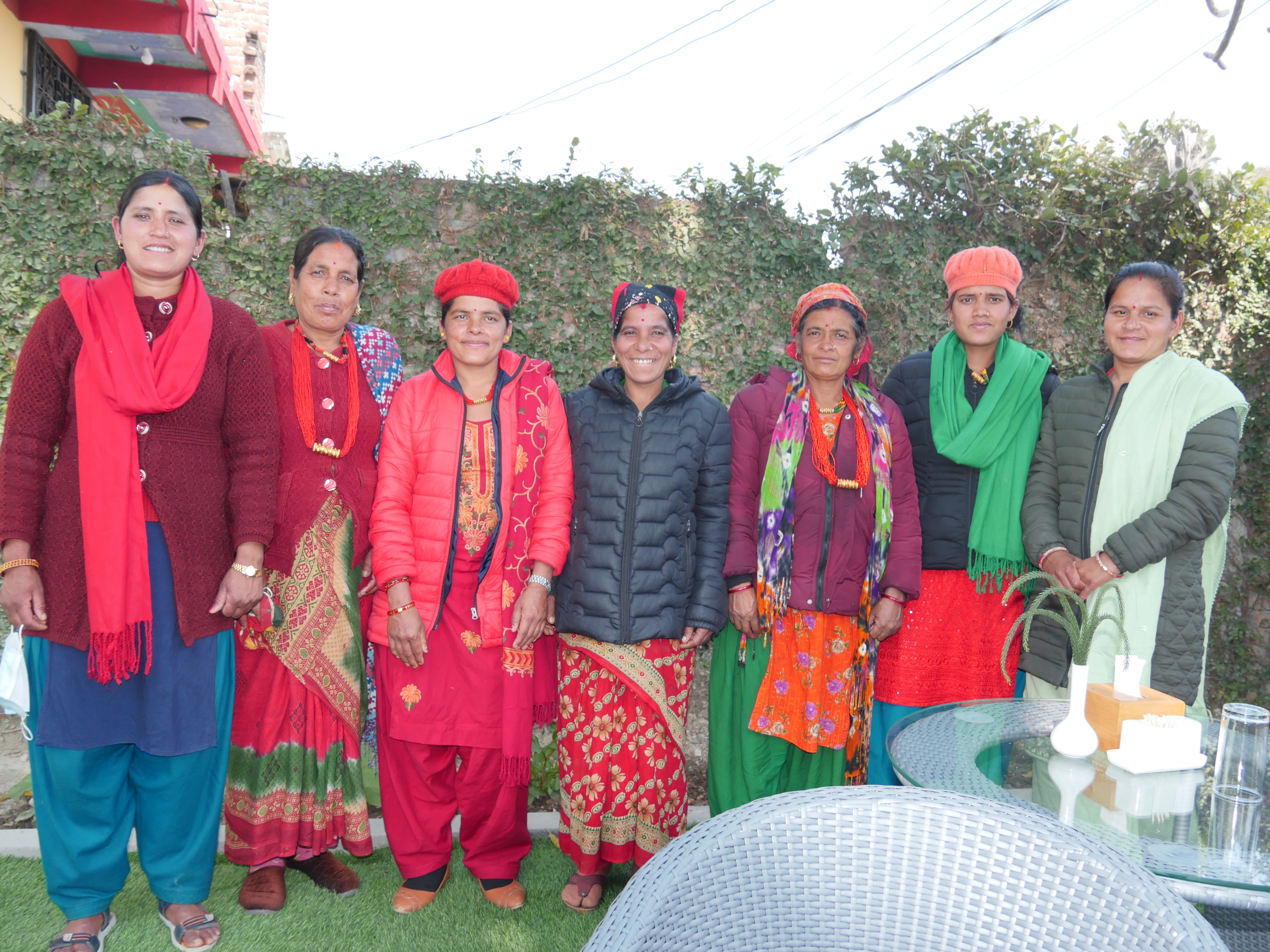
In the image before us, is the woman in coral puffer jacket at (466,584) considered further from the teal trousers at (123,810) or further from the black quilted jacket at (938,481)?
the black quilted jacket at (938,481)

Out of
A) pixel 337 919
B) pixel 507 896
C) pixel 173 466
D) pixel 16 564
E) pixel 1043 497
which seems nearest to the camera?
pixel 16 564

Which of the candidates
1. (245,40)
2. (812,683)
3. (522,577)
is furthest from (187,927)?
(245,40)

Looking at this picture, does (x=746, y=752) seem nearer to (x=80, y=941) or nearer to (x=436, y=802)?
(x=436, y=802)

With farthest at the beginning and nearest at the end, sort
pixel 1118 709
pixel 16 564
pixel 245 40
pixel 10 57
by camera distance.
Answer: pixel 245 40 < pixel 10 57 < pixel 16 564 < pixel 1118 709

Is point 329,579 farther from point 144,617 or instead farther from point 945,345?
point 945,345

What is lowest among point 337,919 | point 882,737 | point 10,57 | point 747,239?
point 337,919

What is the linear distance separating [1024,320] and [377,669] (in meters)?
3.47

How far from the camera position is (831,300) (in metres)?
2.77

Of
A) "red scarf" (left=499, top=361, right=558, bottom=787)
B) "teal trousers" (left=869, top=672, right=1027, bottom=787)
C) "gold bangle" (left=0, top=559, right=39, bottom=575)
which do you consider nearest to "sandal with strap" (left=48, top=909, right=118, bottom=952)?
"gold bangle" (left=0, top=559, right=39, bottom=575)

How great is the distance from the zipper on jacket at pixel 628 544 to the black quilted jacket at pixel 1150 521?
1.36 meters

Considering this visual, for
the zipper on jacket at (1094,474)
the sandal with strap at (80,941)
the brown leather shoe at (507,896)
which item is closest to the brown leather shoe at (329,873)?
the brown leather shoe at (507,896)

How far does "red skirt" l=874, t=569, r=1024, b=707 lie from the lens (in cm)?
292

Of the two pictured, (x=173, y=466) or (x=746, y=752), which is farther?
(x=746, y=752)

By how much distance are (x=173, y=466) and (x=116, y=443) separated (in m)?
0.15
